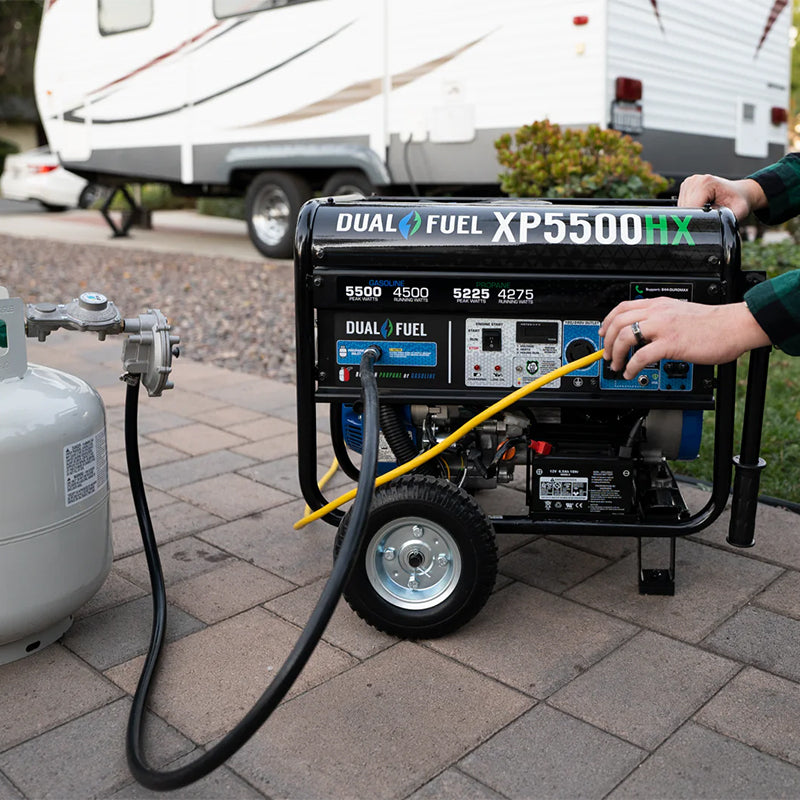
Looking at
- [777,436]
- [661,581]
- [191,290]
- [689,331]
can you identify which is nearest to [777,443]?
[777,436]

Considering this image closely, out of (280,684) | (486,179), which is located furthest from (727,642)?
(486,179)

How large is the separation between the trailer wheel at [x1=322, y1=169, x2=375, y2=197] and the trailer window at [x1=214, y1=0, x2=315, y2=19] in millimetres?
1710

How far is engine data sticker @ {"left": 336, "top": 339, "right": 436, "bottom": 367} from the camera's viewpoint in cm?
271

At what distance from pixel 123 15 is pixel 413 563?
33.2 ft

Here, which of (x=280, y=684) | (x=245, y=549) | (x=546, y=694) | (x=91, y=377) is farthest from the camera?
(x=91, y=377)

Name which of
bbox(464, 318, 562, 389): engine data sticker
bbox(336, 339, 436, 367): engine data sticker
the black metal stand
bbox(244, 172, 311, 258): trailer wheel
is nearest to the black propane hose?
bbox(336, 339, 436, 367): engine data sticker

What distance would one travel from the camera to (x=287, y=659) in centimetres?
193

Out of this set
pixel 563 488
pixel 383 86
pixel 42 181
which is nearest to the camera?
pixel 563 488

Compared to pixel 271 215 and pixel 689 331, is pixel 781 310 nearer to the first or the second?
pixel 689 331

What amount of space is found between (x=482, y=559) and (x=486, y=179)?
633 centimetres

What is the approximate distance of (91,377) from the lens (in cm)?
596

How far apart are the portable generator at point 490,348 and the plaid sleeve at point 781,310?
499 millimetres

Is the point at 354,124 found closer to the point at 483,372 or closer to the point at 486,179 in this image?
the point at 486,179

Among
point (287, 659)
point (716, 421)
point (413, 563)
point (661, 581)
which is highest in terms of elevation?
point (716, 421)
